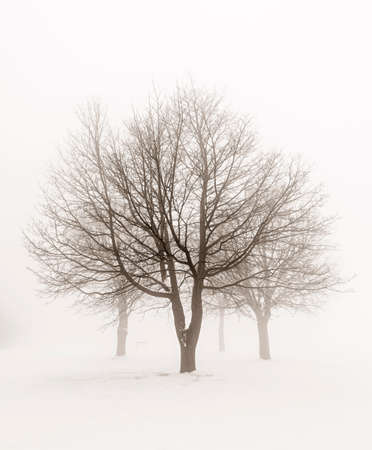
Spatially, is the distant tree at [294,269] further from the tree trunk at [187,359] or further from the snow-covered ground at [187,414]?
the snow-covered ground at [187,414]

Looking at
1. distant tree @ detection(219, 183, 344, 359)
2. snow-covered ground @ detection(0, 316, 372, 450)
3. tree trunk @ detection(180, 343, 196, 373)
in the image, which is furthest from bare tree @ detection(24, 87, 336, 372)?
snow-covered ground @ detection(0, 316, 372, 450)

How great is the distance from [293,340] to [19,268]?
56.2 m

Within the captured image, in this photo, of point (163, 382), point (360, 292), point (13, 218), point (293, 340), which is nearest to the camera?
point (163, 382)

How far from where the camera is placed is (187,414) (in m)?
7.23

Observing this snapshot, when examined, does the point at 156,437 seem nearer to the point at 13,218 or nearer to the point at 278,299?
the point at 278,299

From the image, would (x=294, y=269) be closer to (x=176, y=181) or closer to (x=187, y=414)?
(x=176, y=181)

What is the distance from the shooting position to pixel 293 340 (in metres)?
41.5

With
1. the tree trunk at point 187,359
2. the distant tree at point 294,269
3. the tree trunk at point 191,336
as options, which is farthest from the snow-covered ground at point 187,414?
the distant tree at point 294,269

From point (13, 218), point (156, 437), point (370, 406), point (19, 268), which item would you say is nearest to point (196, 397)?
Result: point (156, 437)

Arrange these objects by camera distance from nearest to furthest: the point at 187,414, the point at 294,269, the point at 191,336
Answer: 1. the point at 187,414
2. the point at 191,336
3. the point at 294,269

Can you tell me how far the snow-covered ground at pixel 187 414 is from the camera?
5.77 meters

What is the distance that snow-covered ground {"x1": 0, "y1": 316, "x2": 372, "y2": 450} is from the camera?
5770 mm

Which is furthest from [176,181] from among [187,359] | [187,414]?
[187,414]

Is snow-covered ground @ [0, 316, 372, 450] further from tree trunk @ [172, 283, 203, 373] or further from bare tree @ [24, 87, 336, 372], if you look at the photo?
bare tree @ [24, 87, 336, 372]
